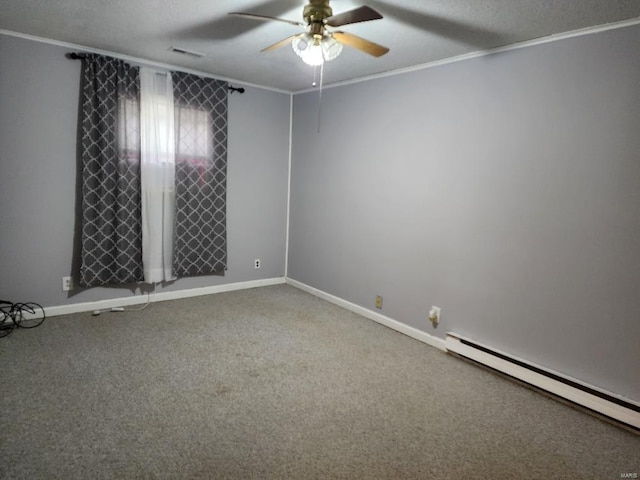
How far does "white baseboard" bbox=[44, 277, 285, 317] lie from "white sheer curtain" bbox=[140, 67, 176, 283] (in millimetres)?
220

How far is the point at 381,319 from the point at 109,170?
9.19 ft

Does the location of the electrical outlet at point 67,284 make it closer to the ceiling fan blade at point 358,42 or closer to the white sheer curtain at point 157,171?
the white sheer curtain at point 157,171

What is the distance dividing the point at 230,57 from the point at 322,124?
48.0 inches

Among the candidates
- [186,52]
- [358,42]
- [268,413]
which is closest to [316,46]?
[358,42]

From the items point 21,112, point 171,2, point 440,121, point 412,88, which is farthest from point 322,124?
point 21,112

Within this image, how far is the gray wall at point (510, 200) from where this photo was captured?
6.91 feet

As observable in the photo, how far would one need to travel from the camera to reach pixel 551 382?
2.33 meters

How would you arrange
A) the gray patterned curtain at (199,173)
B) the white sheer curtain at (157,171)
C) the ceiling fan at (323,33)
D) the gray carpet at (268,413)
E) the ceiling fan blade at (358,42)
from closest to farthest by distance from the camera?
the gray carpet at (268,413) < the ceiling fan at (323,33) < the ceiling fan blade at (358,42) < the white sheer curtain at (157,171) < the gray patterned curtain at (199,173)

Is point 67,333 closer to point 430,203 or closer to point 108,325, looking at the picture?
point 108,325

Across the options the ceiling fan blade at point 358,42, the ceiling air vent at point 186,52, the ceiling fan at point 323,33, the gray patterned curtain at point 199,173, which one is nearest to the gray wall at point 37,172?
the gray patterned curtain at point 199,173

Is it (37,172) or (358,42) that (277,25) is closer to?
(358,42)

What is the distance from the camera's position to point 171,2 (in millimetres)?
2117

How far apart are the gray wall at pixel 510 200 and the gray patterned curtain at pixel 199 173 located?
1266 mm

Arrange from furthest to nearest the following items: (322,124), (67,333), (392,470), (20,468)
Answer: (322,124), (67,333), (392,470), (20,468)
